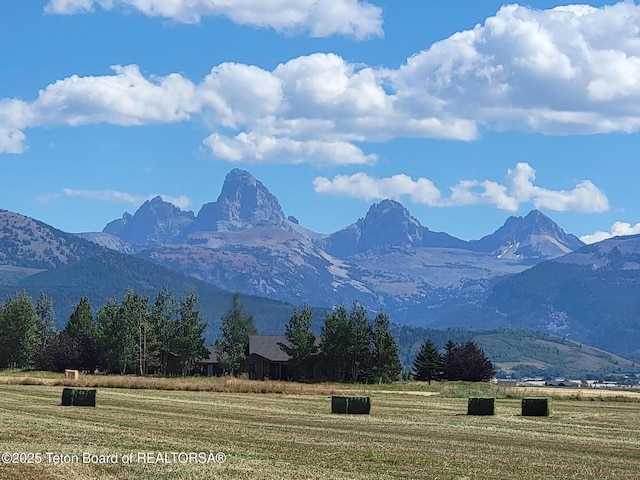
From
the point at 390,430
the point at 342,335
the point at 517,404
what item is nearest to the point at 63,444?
the point at 390,430

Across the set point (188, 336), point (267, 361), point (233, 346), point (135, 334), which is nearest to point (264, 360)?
point (267, 361)

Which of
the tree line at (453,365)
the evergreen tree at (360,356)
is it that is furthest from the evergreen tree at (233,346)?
the tree line at (453,365)

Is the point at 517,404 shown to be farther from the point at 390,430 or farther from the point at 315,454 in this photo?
the point at 315,454

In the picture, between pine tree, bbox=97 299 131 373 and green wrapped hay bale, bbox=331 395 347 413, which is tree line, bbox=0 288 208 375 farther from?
green wrapped hay bale, bbox=331 395 347 413

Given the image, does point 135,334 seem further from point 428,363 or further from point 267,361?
point 428,363

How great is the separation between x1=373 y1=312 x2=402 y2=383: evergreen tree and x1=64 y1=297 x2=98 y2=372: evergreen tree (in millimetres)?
42511

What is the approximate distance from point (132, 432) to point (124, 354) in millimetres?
101123

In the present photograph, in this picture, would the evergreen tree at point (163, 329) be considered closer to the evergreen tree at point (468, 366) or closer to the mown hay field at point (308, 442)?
the evergreen tree at point (468, 366)

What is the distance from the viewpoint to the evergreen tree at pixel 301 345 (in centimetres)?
13825

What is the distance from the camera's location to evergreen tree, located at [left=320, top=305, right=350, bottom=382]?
134m

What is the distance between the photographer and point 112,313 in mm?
147125

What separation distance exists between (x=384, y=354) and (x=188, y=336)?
93.6 feet

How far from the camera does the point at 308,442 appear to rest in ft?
126

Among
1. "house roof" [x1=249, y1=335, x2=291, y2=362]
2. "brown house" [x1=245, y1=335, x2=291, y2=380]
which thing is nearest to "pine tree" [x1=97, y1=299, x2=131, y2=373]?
"brown house" [x1=245, y1=335, x2=291, y2=380]
